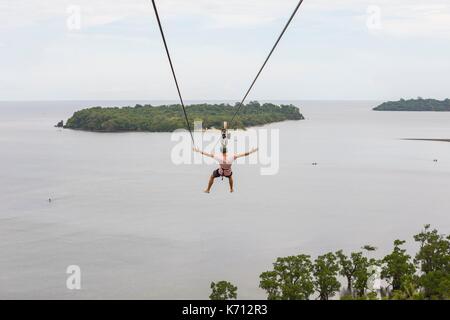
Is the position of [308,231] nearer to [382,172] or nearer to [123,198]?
[123,198]

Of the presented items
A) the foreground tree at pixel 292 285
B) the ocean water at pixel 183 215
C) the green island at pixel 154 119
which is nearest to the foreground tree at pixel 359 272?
the foreground tree at pixel 292 285

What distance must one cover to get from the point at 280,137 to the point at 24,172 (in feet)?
228

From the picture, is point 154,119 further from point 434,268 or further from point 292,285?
point 292,285

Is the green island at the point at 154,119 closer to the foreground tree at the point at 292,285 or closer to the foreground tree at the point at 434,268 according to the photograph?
the foreground tree at the point at 434,268

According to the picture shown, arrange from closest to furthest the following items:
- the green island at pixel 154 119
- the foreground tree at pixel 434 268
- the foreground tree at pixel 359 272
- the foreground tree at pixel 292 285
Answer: the foreground tree at pixel 292 285
the foreground tree at pixel 434 268
the foreground tree at pixel 359 272
the green island at pixel 154 119

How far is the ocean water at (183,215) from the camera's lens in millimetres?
45625

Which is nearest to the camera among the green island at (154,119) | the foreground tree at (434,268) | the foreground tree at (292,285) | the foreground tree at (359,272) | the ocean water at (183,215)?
the foreground tree at (292,285)

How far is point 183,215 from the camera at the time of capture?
212 feet

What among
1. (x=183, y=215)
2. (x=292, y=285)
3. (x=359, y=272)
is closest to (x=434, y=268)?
(x=359, y=272)

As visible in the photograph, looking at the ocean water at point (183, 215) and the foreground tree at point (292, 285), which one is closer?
the foreground tree at point (292, 285)

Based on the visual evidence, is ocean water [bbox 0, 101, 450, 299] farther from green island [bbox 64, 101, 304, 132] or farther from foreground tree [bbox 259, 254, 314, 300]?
green island [bbox 64, 101, 304, 132]

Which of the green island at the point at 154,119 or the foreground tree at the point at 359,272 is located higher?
the green island at the point at 154,119

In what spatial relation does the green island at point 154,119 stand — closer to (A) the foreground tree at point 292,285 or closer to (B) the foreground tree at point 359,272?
(B) the foreground tree at point 359,272
